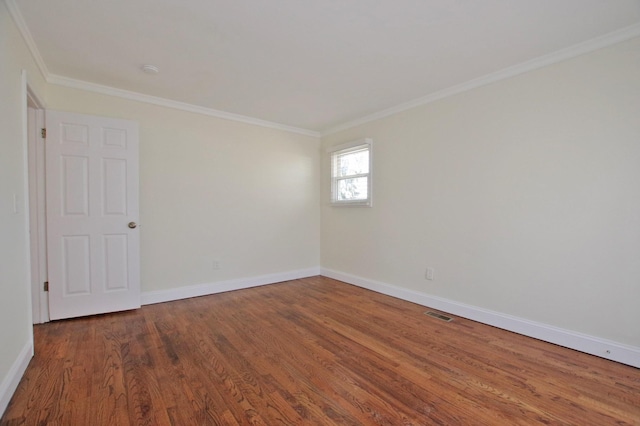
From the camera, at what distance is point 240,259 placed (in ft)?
13.6

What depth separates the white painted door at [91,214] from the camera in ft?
9.46

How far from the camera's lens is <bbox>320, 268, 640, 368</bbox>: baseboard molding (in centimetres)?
218

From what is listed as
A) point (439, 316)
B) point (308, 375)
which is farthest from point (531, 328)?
point (308, 375)

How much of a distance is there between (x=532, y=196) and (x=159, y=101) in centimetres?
402

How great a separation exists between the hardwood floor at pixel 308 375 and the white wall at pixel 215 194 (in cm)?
90

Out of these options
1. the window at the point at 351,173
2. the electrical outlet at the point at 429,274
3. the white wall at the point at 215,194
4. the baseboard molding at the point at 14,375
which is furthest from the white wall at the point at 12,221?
the electrical outlet at the point at 429,274

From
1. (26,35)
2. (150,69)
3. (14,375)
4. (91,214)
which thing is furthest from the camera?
(91,214)

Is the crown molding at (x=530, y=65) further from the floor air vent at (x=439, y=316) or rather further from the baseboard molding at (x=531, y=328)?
the floor air vent at (x=439, y=316)

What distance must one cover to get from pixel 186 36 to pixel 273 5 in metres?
0.79

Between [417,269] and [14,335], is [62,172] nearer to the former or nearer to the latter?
[14,335]

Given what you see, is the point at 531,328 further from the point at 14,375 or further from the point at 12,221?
the point at 12,221

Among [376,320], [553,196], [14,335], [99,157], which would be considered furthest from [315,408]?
[99,157]

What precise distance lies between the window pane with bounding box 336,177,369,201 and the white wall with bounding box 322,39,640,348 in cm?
50

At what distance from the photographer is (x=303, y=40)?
228 cm
